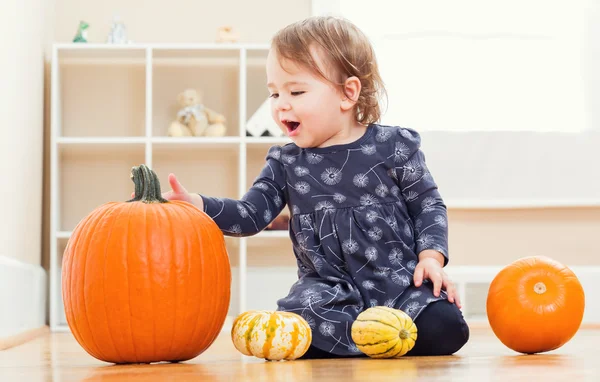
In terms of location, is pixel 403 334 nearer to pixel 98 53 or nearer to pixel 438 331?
pixel 438 331

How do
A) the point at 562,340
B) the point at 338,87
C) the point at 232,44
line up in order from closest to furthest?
the point at 562,340 < the point at 338,87 < the point at 232,44

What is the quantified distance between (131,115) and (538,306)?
6.95ft

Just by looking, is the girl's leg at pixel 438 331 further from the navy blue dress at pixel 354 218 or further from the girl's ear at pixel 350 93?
the girl's ear at pixel 350 93

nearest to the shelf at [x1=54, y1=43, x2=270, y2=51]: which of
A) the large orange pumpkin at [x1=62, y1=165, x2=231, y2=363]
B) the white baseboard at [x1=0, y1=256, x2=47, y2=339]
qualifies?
the white baseboard at [x1=0, y1=256, x2=47, y2=339]

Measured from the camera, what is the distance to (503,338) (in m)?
1.53

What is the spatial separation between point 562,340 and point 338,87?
2.19 ft

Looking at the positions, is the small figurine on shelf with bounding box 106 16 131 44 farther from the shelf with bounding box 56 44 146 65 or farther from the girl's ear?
the girl's ear

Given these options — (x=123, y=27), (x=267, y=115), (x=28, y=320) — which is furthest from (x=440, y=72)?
(x=28, y=320)

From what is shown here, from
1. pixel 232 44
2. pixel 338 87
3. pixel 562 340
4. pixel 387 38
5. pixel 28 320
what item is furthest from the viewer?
pixel 387 38

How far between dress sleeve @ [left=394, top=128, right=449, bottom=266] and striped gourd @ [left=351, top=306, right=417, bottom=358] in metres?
0.26

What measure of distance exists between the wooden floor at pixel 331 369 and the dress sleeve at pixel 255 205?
26cm

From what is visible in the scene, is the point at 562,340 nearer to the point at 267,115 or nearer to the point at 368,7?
the point at 267,115

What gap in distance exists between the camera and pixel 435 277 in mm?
1539

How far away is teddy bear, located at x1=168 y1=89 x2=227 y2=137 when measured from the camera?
3.10 meters
